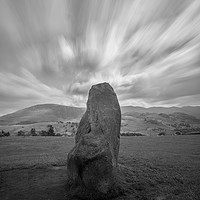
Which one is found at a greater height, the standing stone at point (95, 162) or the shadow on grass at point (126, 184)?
the standing stone at point (95, 162)

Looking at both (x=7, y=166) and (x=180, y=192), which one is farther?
(x=7, y=166)

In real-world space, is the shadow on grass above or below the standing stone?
below

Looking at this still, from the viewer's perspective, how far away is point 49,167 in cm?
1573

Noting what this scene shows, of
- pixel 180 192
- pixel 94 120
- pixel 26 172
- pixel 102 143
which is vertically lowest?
pixel 180 192

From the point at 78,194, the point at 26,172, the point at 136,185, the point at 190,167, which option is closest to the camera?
the point at 78,194

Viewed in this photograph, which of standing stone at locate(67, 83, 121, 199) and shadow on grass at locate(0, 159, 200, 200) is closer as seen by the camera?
standing stone at locate(67, 83, 121, 199)

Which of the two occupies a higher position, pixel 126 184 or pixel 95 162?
pixel 95 162

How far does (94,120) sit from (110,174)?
4.21 metres

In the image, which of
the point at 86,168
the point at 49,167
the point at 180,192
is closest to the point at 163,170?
the point at 180,192

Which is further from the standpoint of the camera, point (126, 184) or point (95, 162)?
point (126, 184)

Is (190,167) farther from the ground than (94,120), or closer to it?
closer to it

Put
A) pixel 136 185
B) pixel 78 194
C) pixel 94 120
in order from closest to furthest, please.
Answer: pixel 78 194
pixel 136 185
pixel 94 120

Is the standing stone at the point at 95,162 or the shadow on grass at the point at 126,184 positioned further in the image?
the shadow on grass at the point at 126,184

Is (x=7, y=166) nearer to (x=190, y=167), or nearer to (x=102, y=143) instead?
(x=102, y=143)
